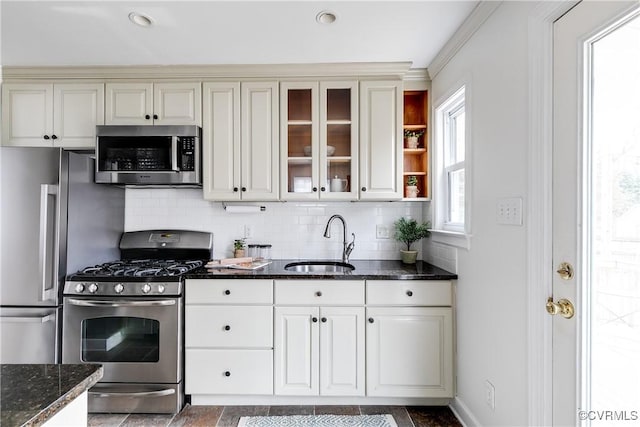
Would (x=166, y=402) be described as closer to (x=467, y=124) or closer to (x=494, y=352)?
(x=494, y=352)

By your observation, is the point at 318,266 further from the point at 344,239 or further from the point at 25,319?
the point at 25,319

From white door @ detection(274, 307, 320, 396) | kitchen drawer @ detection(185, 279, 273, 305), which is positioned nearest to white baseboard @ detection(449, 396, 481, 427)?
white door @ detection(274, 307, 320, 396)

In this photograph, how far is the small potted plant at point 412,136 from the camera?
8.57 ft

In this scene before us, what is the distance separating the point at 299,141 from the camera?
99.6 inches

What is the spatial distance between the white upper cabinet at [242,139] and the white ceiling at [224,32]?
232mm

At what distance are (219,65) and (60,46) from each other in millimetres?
1000

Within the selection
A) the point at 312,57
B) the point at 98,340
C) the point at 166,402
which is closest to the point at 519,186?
the point at 312,57

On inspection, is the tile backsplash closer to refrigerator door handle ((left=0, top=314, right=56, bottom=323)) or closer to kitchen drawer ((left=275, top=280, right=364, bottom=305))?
kitchen drawer ((left=275, top=280, right=364, bottom=305))

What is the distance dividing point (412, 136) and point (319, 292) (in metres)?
1.43

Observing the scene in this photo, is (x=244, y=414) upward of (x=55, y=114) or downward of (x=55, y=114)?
downward

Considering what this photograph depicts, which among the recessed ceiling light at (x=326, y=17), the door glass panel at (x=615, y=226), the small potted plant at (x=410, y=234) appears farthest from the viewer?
the small potted plant at (x=410, y=234)

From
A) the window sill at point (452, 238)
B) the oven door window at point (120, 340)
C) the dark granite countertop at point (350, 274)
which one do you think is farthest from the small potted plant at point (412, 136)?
the oven door window at point (120, 340)

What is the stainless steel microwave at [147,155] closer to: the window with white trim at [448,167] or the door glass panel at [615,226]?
the window with white trim at [448,167]

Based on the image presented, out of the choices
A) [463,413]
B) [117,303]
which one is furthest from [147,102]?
[463,413]
